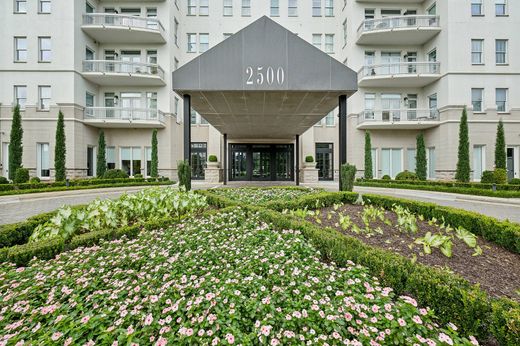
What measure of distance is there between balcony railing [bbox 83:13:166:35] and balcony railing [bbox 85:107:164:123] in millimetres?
6402

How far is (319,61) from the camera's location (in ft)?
28.2

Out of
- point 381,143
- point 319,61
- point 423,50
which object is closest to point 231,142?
point 381,143

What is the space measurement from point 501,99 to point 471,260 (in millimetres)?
22425

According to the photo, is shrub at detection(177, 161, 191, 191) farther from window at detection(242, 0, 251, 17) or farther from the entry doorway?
window at detection(242, 0, 251, 17)

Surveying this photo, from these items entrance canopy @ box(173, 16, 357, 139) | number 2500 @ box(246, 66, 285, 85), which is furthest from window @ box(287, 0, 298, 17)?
number 2500 @ box(246, 66, 285, 85)

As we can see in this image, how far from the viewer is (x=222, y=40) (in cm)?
2103

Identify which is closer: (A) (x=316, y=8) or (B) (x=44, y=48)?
(B) (x=44, y=48)

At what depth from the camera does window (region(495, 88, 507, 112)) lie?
59.5ft

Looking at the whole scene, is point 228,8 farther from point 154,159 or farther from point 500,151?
point 500,151

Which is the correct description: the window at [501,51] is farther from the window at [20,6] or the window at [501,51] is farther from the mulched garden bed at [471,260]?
the window at [20,6]

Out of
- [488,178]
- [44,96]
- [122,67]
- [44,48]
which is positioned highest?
[44,48]

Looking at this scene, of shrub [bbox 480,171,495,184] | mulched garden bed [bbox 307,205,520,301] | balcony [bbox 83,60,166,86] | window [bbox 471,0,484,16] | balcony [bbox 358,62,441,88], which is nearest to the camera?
mulched garden bed [bbox 307,205,520,301]

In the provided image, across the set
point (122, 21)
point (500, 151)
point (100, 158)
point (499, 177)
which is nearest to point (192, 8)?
point (122, 21)

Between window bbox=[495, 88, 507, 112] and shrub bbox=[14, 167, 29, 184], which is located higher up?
window bbox=[495, 88, 507, 112]
